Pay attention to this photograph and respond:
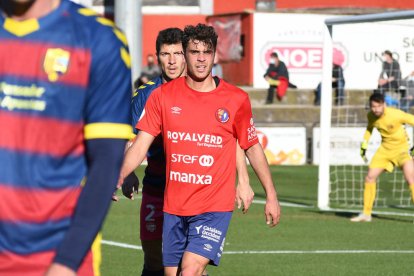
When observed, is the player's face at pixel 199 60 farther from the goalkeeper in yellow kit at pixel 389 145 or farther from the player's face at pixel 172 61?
the goalkeeper in yellow kit at pixel 389 145

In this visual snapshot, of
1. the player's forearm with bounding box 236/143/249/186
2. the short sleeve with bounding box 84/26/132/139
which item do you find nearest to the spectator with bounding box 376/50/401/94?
the player's forearm with bounding box 236/143/249/186

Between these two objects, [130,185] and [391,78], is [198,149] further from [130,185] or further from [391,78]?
[391,78]

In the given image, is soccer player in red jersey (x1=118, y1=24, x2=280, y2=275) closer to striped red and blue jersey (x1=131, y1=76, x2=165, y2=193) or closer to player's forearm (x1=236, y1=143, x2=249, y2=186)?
player's forearm (x1=236, y1=143, x2=249, y2=186)

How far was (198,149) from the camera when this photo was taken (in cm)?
849

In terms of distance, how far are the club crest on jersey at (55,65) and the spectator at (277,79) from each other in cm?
3028

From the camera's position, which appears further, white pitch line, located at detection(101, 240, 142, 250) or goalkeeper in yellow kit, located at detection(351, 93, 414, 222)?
goalkeeper in yellow kit, located at detection(351, 93, 414, 222)

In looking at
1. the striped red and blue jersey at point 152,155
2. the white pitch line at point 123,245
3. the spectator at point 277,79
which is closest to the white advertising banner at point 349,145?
the spectator at point 277,79

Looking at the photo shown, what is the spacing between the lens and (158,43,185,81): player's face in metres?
9.37

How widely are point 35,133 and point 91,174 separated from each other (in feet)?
0.79

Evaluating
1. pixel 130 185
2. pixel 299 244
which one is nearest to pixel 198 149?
pixel 130 185

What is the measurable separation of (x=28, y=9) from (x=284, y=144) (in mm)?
24902

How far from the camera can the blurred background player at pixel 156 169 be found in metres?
9.18

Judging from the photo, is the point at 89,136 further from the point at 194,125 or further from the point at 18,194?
the point at 194,125

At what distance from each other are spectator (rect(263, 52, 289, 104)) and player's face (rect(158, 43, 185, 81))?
2487 centimetres
